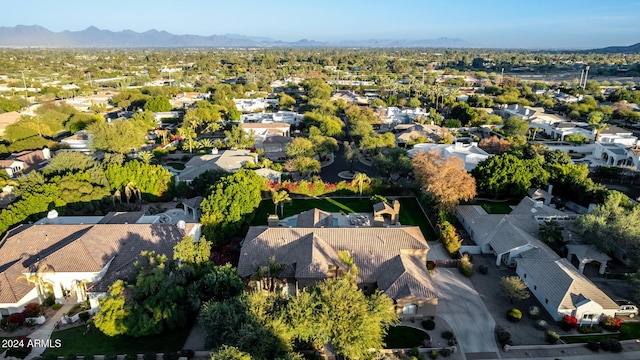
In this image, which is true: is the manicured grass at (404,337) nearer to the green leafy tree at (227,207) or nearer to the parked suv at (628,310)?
the parked suv at (628,310)

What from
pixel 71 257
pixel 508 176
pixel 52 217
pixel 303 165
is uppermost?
pixel 508 176

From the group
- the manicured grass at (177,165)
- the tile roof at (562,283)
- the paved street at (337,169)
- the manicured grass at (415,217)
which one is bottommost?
the manicured grass at (415,217)

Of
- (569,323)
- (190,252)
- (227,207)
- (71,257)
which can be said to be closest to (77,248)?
(71,257)

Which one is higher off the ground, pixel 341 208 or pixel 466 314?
pixel 341 208

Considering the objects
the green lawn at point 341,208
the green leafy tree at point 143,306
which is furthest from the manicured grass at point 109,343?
the green lawn at point 341,208

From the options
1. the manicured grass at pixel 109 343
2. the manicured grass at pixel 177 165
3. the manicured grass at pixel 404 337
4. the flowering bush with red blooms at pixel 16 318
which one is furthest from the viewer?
the manicured grass at pixel 177 165

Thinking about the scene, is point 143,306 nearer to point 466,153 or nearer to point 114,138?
point 114,138
